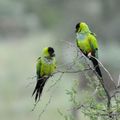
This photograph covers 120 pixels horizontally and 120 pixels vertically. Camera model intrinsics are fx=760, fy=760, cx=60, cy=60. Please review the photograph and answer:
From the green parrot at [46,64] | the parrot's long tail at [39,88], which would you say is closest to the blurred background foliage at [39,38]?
the green parrot at [46,64]

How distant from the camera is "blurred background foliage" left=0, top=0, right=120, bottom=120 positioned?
1526 centimetres

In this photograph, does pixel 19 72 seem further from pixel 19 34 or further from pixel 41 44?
→ pixel 19 34

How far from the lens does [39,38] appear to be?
2072cm

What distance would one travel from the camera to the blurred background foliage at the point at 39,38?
15261mm

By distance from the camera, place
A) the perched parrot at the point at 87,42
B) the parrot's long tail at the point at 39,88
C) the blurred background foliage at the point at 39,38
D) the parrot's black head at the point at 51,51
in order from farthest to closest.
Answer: the blurred background foliage at the point at 39,38
the parrot's black head at the point at 51,51
the perched parrot at the point at 87,42
the parrot's long tail at the point at 39,88

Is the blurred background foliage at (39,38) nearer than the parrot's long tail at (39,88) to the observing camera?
No

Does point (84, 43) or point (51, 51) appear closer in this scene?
point (84, 43)

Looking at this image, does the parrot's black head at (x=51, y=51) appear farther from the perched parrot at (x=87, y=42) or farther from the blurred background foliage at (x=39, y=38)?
the blurred background foliage at (x=39, y=38)

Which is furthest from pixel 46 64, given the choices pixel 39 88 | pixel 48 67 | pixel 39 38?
pixel 39 38

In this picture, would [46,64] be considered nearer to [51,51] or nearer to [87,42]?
[51,51]

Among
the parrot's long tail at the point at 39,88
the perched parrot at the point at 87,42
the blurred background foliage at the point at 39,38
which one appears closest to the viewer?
the parrot's long tail at the point at 39,88

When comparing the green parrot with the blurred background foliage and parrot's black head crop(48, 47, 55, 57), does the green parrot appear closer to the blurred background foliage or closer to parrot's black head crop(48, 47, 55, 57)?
parrot's black head crop(48, 47, 55, 57)

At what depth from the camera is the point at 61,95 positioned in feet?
51.5

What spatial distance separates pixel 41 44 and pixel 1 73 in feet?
7.79
